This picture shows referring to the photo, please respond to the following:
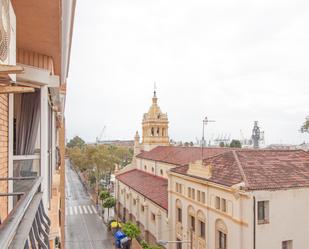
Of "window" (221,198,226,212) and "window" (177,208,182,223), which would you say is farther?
"window" (177,208,182,223)

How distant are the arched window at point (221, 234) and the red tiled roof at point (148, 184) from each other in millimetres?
10246

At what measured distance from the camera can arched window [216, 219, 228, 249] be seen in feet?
62.5

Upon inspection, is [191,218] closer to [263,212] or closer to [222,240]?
[222,240]

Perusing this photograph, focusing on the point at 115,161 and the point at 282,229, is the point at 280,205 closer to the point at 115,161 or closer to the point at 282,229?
the point at 282,229

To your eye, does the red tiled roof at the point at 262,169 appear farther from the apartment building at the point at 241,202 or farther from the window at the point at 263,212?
the window at the point at 263,212

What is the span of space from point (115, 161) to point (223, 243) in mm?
41309

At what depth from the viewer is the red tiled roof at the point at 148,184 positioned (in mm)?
32969

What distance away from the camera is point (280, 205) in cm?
1778

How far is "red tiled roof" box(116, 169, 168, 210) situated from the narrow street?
6.19m

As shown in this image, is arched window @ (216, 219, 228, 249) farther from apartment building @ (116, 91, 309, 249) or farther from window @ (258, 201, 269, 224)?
window @ (258, 201, 269, 224)

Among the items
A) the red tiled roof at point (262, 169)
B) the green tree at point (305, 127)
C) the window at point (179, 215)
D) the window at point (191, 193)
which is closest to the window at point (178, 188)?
the window at point (179, 215)

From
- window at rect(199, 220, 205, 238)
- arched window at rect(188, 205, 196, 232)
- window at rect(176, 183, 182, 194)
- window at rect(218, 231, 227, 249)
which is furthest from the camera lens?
window at rect(176, 183, 182, 194)

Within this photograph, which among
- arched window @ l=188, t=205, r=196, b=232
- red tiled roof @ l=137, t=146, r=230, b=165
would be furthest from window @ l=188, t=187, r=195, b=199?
red tiled roof @ l=137, t=146, r=230, b=165

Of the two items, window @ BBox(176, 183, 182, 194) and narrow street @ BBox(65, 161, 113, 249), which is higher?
window @ BBox(176, 183, 182, 194)
